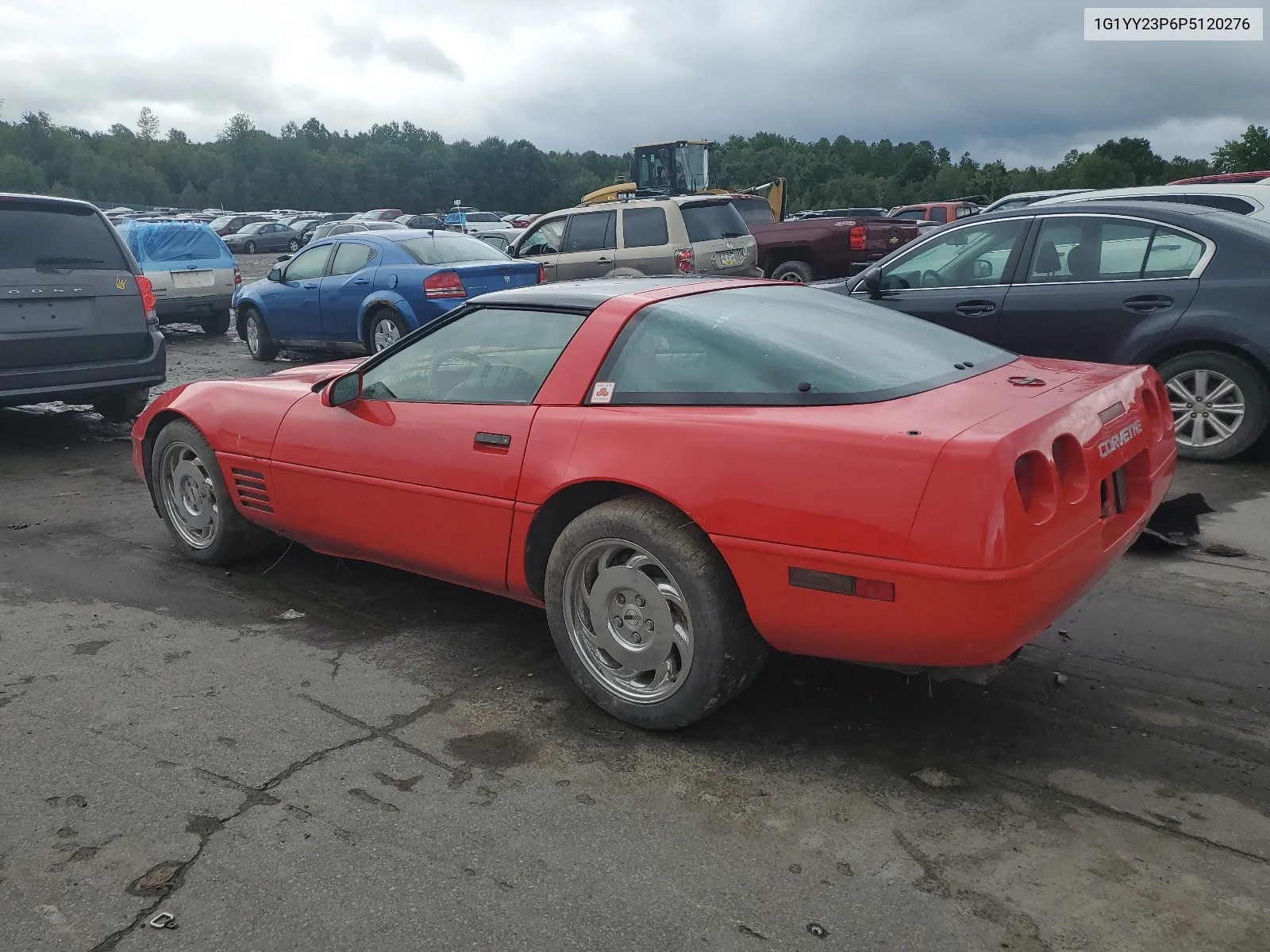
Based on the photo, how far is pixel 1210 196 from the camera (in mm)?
9008

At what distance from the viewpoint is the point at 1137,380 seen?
3.60 m

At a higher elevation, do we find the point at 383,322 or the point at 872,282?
the point at 872,282

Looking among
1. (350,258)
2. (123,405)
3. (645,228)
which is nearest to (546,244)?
(645,228)

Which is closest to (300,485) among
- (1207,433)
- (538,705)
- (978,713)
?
(538,705)

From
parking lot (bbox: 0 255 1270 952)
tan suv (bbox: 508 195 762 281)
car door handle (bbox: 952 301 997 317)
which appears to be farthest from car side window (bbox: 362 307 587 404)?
tan suv (bbox: 508 195 762 281)

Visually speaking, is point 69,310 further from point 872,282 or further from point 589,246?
point 589,246

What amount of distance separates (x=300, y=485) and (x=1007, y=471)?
288 centimetres

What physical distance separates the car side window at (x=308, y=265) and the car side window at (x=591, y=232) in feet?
9.21

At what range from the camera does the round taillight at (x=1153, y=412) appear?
3532 millimetres

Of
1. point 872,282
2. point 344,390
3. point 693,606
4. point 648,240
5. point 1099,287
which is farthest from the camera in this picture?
point 648,240

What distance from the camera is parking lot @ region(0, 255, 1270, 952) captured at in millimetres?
2422

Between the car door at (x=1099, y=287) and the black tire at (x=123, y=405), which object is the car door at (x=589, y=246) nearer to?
the black tire at (x=123, y=405)

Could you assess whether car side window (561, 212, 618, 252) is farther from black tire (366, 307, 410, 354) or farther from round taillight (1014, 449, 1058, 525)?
round taillight (1014, 449, 1058, 525)

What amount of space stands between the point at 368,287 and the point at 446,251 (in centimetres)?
90
